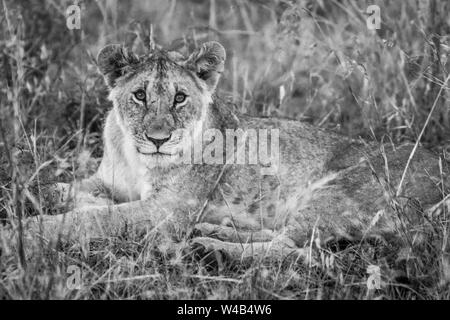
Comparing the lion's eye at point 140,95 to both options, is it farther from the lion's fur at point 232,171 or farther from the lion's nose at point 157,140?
the lion's nose at point 157,140

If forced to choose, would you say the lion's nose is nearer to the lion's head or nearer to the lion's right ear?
the lion's head

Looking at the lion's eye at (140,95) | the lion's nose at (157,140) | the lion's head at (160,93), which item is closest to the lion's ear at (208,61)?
the lion's head at (160,93)

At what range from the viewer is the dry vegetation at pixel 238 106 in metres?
4.65

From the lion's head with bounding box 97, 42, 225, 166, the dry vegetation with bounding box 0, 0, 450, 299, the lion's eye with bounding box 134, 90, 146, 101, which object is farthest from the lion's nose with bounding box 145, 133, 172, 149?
the dry vegetation with bounding box 0, 0, 450, 299

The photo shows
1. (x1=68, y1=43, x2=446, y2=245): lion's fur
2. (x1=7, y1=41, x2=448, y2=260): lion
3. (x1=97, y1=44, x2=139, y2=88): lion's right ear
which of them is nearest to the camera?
(x1=7, y1=41, x2=448, y2=260): lion

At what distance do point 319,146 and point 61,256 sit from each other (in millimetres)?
2363

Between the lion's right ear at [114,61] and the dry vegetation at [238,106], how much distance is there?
1.83 ft

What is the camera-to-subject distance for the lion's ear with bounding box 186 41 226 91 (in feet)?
18.8

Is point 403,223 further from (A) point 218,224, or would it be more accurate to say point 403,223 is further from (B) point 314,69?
(B) point 314,69

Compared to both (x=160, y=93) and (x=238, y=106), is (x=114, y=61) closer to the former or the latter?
(x=160, y=93)

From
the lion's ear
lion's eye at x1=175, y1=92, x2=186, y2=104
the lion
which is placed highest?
the lion's ear

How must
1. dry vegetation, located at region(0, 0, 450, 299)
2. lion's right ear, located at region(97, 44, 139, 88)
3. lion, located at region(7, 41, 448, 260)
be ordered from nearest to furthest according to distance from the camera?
dry vegetation, located at region(0, 0, 450, 299)
lion, located at region(7, 41, 448, 260)
lion's right ear, located at region(97, 44, 139, 88)

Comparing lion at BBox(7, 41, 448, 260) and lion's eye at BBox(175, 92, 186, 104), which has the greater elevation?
lion's eye at BBox(175, 92, 186, 104)
